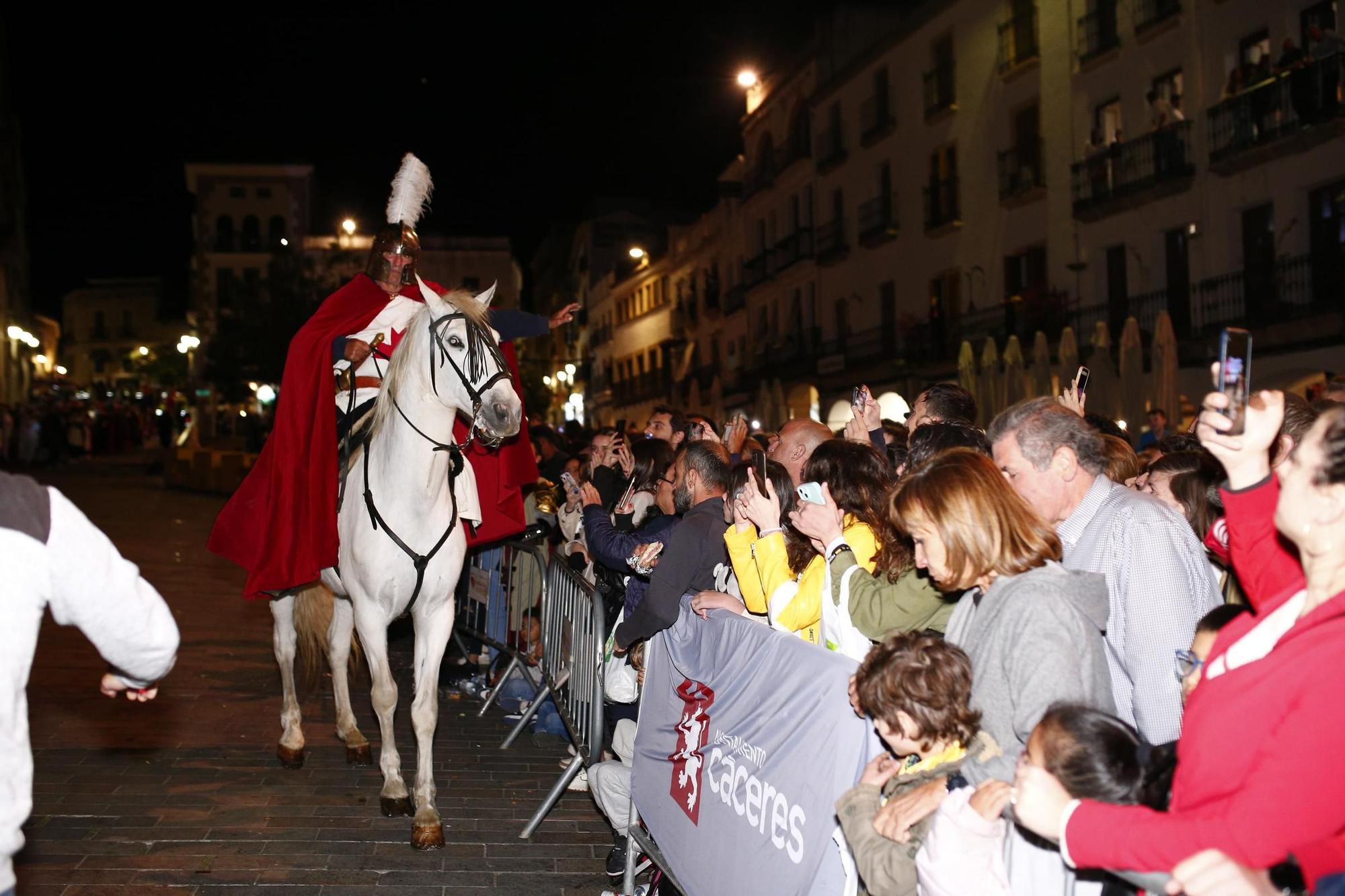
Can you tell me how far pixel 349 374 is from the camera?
23.2 feet

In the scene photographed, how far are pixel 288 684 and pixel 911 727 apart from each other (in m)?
5.24

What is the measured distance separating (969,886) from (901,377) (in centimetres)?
3012

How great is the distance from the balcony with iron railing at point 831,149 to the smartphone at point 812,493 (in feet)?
110

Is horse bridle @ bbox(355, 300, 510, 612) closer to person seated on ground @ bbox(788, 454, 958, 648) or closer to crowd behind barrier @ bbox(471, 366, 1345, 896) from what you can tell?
crowd behind barrier @ bbox(471, 366, 1345, 896)

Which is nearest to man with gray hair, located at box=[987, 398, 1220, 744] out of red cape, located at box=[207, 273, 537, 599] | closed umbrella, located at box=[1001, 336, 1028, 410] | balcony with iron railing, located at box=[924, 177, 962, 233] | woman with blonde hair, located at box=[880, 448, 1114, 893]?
woman with blonde hair, located at box=[880, 448, 1114, 893]

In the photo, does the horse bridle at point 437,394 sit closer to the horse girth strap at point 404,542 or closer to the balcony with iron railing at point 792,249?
the horse girth strap at point 404,542

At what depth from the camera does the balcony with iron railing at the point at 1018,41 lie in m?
26.9

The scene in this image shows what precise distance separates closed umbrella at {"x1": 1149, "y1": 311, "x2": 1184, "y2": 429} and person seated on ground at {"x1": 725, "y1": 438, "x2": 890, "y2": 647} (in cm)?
1143

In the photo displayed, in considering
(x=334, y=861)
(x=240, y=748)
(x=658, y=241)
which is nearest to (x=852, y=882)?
(x=334, y=861)

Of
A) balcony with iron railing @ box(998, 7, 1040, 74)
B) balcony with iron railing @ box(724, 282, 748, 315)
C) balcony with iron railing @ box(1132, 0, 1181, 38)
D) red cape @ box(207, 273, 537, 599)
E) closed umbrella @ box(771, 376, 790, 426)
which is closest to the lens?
red cape @ box(207, 273, 537, 599)

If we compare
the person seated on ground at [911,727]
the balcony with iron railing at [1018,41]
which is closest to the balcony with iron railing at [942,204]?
the balcony with iron railing at [1018,41]

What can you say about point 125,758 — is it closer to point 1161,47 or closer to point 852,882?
point 852,882

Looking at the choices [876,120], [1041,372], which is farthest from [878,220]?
[1041,372]

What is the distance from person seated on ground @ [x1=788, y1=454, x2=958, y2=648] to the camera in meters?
3.69
